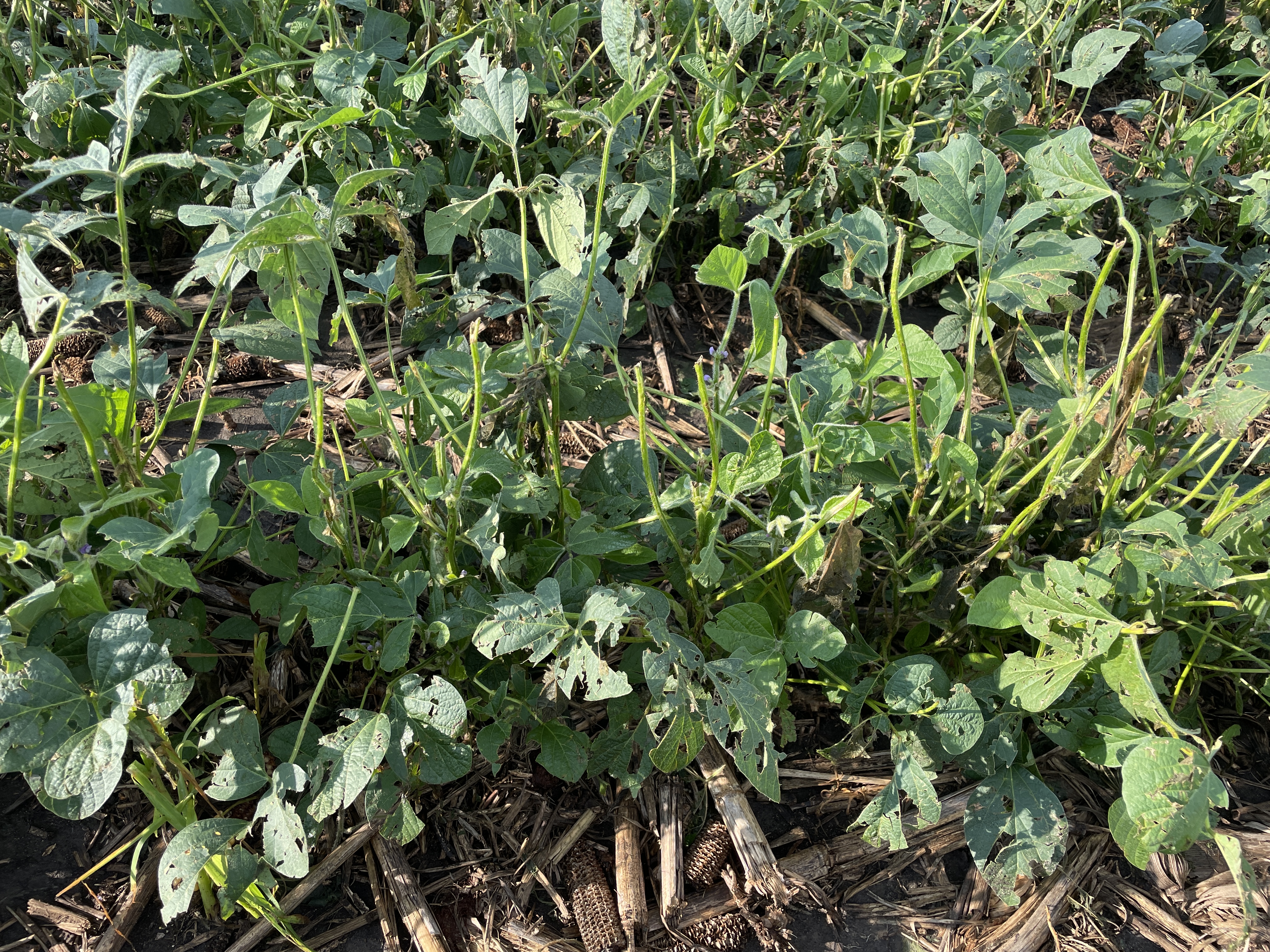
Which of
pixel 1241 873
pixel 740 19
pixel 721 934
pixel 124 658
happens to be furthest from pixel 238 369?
pixel 1241 873

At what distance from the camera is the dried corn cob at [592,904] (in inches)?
52.6

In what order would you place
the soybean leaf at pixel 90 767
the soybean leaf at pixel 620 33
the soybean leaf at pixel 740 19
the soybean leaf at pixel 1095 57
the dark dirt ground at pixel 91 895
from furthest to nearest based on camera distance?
the soybean leaf at pixel 1095 57, the soybean leaf at pixel 740 19, the soybean leaf at pixel 620 33, the dark dirt ground at pixel 91 895, the soybean leaf at pixel 90 767

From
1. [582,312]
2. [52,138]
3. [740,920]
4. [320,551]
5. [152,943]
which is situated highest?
[52,138]

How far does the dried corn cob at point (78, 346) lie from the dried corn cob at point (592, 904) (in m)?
1.40

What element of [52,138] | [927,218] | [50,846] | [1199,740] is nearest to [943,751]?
[1199,740]

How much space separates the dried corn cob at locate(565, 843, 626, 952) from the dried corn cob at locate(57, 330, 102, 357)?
140 cm

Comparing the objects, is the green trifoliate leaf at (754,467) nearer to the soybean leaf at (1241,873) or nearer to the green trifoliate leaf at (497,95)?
the green trifoliate leaf at (497,95)

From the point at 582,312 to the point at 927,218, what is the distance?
53 centimetres

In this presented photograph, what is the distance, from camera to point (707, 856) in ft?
4.61

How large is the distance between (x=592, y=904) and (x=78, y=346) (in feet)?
4.89

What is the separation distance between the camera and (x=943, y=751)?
1407 mm

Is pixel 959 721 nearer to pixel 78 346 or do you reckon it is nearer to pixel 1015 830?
pixel 1015 830

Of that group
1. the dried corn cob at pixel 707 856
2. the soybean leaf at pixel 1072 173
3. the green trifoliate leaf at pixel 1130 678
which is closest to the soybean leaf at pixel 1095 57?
the soybean leaf at pixel 1072 173

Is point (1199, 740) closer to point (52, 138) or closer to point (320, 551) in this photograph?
point (320, 551)
